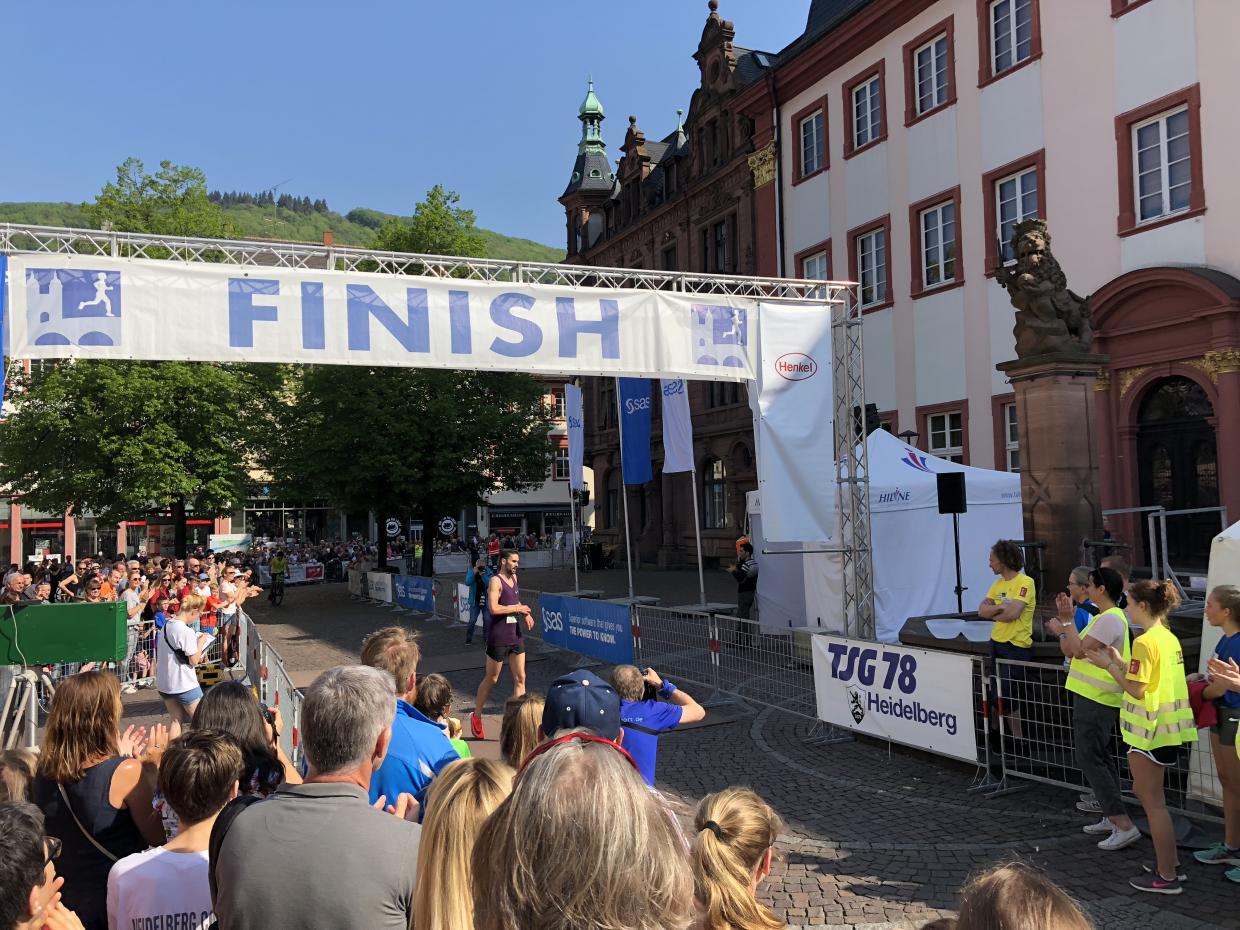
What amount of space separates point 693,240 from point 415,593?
16965 mm

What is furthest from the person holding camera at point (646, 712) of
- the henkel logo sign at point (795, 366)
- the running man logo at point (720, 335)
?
the henkel logo sign at point (795, 366)

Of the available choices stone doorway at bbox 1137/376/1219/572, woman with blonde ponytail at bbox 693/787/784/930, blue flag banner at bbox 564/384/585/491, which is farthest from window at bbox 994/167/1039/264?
woman with blonde ponytail at bbox 693/787/784/930

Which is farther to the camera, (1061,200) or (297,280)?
(1061,200)

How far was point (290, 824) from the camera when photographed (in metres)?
2.48

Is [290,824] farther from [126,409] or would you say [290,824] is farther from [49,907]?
[126,409]

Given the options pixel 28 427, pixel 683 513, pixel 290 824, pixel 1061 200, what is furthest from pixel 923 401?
pixel 28 427

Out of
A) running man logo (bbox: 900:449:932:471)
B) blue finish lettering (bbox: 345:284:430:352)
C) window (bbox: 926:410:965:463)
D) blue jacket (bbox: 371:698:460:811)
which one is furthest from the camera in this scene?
window (bbox: 926:410:965:463)

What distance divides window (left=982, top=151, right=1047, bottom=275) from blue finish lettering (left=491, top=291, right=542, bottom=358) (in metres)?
12.2

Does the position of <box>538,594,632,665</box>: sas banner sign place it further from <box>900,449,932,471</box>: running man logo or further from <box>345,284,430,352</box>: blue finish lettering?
<box>900,449,932,471</box>: running man logo

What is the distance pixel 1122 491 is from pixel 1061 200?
18.7 feet

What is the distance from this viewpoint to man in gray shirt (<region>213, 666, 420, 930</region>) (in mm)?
2361

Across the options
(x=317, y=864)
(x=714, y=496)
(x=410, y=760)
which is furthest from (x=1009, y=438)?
(x=317, y=864)

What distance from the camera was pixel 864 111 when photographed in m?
23.7

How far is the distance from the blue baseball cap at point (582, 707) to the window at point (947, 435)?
61.1 feet
